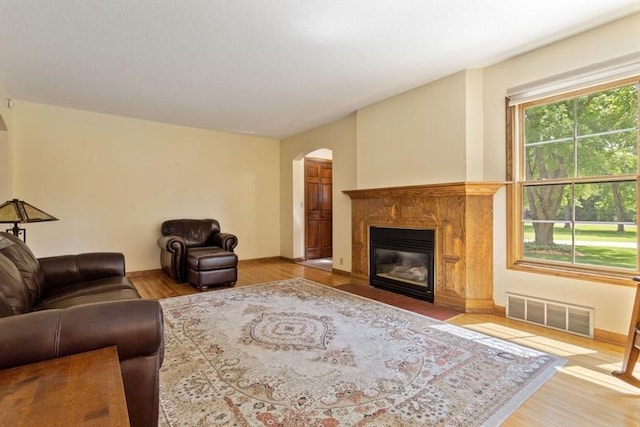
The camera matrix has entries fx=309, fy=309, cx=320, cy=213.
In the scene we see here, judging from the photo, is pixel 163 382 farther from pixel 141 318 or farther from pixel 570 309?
pixel 570 309

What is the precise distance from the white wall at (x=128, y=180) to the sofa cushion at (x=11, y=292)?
3.29m

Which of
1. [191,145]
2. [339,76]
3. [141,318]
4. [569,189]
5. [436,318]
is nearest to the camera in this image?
[141,318]

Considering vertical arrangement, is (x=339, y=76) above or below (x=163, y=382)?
above

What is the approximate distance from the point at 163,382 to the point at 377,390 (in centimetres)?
132

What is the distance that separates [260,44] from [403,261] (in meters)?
2.97

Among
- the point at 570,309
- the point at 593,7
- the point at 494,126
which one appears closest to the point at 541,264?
the point at 570,309

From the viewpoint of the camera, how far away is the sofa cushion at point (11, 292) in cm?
143

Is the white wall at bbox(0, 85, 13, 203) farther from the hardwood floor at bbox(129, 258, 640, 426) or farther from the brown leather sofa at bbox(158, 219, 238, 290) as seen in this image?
the hardwood floor at bbox(129, 258, 640, 426)

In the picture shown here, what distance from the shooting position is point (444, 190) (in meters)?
3.37

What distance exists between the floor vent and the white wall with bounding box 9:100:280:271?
15.5 feet

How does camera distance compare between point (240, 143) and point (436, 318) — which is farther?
point (240, 143)

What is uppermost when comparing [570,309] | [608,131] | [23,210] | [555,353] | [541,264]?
[608,131]

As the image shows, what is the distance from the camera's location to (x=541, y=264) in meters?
2.98

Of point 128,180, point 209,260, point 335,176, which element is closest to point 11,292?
point 209,260
